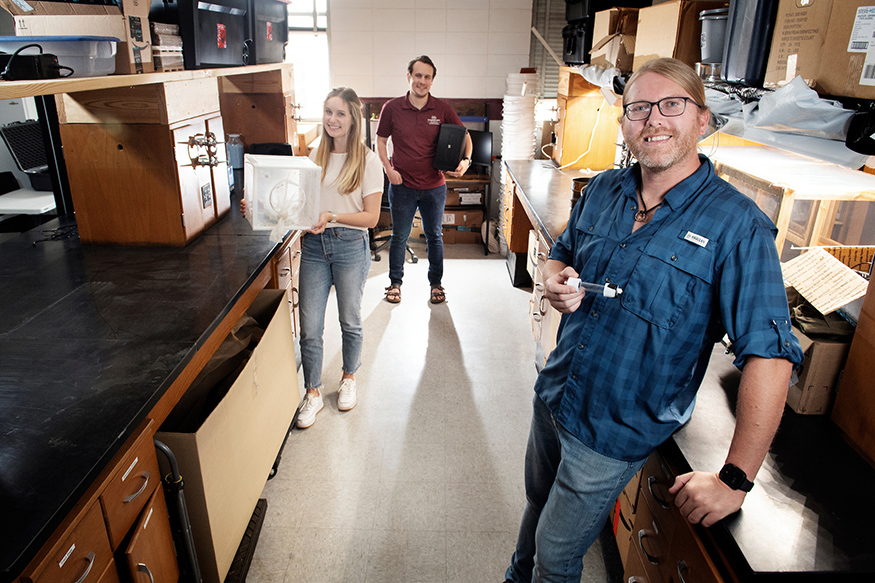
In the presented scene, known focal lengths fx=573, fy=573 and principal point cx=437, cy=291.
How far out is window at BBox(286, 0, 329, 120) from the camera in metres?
5.28

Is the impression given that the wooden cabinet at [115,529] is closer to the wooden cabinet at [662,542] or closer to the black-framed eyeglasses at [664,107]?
the wooden cabinet at [662,542]

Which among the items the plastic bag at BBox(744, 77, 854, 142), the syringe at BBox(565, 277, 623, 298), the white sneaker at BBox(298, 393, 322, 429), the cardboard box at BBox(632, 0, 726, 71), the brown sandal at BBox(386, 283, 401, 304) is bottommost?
the white sneaker at BBox(298, 393, 322, 429)

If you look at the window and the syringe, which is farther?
the window

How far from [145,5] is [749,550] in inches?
94.2

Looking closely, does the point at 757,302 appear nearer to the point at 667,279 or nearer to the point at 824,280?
the point at 667,279

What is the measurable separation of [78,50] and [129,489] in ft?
3.86

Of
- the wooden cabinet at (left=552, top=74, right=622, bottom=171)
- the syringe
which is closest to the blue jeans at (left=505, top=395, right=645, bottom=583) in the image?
the syringe

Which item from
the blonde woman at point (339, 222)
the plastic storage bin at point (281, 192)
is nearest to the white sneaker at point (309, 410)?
the blonde woman at point (339, 222)

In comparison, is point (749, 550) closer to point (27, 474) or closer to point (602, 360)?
point (602, 360)

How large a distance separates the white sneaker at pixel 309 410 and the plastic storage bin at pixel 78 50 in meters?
1.59

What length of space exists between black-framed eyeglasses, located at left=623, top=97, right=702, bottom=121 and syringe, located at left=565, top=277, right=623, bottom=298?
38 cm

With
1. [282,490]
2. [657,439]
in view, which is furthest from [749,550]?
[282,490]

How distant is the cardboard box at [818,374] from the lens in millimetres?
1398

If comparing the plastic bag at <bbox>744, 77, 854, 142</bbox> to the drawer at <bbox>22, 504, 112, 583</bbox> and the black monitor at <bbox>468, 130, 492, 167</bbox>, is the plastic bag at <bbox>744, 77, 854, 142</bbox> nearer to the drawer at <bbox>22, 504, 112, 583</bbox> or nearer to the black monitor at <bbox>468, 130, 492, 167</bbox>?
the drawer at <bbox>22, 504, 112, 583</bbox>
